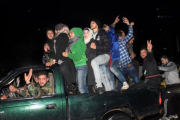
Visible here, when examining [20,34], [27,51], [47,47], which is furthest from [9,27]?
[47,47]

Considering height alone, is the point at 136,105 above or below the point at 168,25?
below

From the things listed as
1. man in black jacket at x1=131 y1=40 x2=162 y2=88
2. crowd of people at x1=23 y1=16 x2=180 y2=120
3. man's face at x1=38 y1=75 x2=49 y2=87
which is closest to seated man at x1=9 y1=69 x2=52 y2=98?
man's face at x1=38 y1=75 x2=49 y2=87

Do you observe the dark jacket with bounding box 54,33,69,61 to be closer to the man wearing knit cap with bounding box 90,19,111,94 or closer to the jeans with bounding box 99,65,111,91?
the man wearing knit cap with bounding box 90,19,111,94

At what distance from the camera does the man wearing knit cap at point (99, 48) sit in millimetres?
3875

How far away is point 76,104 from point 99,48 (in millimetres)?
1294

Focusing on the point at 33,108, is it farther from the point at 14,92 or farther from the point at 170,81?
the point at 170,81

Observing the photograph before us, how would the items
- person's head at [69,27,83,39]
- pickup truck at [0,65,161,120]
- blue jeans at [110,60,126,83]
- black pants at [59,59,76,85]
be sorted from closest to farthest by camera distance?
pickup truck at [0,65,161,120] → black pants at [59,59,76,85] → person's head at [69,27,83,39] → blue jeans at [110,60,126,83]

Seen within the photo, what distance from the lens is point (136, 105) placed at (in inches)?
145

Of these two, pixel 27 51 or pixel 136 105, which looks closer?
pixel 136 105

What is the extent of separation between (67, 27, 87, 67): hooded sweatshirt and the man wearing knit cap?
0.22 meters

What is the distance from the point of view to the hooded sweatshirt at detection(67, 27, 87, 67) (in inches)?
146

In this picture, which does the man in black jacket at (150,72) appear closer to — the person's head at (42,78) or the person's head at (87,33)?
the person's head at (87,33)

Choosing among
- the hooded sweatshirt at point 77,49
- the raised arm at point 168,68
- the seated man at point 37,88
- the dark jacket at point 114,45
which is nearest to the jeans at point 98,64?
Answer: the hooded sweatshirt at point 77,49

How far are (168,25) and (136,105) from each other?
36273 mm
